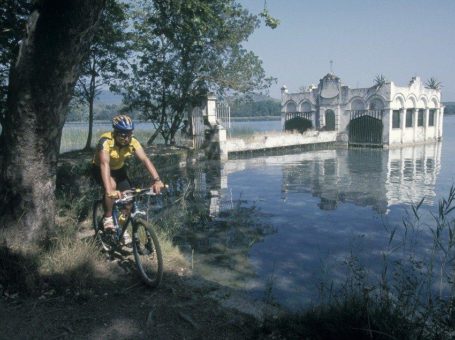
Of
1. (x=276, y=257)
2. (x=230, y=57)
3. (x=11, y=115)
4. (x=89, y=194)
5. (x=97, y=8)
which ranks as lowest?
(x=276, y=257)

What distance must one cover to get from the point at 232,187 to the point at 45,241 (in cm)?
1011

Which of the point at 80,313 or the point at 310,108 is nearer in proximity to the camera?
the point at 80,313

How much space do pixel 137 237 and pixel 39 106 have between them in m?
1.96

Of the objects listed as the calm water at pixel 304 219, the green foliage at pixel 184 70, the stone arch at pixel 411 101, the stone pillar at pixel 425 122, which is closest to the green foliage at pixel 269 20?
the calm water at pixel 304 219

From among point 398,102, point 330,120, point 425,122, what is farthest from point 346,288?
point 425,122

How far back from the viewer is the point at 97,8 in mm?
4484

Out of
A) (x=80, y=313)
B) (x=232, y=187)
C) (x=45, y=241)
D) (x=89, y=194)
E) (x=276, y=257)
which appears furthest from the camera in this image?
(x=232, y=187)

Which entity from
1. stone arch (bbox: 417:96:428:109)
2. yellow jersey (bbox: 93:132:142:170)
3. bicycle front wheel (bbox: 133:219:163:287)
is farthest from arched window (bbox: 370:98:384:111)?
bicycle front wheel (bbox: 133:219:163:287)

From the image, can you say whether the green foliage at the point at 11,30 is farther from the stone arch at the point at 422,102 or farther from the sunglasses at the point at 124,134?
the stone arch at the point at 422,102

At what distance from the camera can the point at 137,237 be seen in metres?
4.86

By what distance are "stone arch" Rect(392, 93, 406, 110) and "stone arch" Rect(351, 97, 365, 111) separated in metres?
2.46

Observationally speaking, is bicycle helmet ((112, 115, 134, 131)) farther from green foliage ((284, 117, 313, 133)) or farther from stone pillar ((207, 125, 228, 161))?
green foliage ((284, 117, 313, 133))

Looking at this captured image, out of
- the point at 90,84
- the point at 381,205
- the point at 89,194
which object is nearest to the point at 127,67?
the point at 90,84

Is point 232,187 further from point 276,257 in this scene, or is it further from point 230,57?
point 230,57
